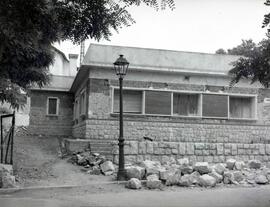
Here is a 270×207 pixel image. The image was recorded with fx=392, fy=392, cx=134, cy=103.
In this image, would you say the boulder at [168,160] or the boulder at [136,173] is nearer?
the boulder at [136,173]

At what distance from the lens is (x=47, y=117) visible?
25.6 meters

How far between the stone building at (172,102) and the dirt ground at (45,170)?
A: 2.17 metres

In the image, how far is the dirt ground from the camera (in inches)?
482

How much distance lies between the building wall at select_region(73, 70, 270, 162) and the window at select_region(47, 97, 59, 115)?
17.5 ft

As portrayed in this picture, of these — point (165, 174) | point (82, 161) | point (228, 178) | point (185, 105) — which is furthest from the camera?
point (185, 105)

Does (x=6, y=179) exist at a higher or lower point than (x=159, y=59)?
lower

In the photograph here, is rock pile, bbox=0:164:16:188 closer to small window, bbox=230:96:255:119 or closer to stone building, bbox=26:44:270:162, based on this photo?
stone building, bbox=26:44:270:162

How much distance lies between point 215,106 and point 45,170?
9.79 meters

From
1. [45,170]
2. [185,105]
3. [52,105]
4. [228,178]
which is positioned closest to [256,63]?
[228,178]

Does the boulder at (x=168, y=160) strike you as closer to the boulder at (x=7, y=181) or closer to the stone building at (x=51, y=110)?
the boulder at (x=7, y=181)

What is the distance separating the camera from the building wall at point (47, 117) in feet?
83.2

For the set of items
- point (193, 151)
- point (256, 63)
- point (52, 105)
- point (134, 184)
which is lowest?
point (134, 184)

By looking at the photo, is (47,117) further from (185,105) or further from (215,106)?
(215,106)

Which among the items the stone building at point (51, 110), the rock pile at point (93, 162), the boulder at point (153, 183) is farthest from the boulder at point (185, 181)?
the stone building at point (51, 110)
